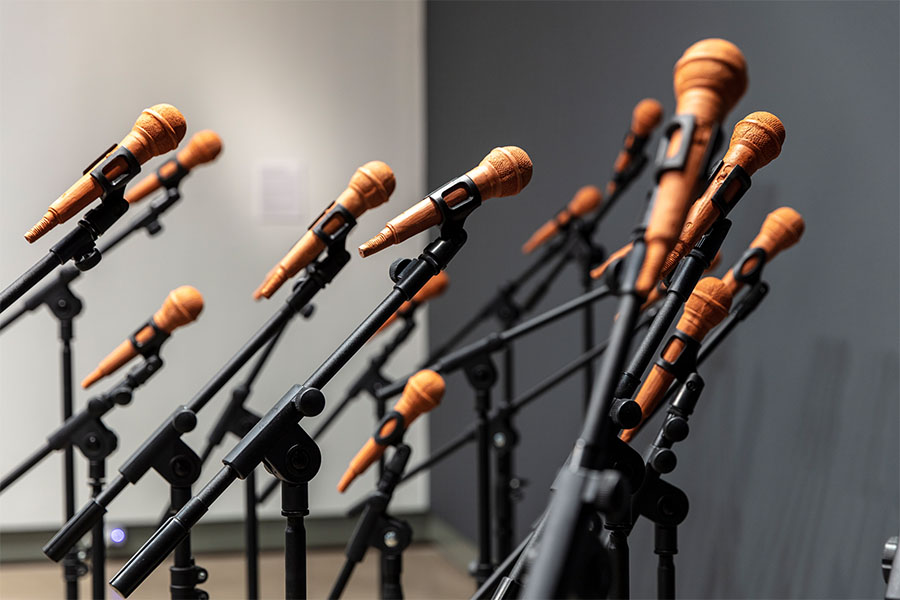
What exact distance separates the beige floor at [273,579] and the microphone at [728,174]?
262cm

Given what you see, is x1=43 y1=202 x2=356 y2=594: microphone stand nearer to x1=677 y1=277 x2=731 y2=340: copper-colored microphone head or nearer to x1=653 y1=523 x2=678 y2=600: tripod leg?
x1=677 y1=277 x2=731 y2=340: copper-colored microphone head

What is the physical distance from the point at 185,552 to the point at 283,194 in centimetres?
251

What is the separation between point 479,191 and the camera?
1.25 meters

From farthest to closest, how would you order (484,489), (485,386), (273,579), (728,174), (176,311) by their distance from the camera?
(273,579) < (484,489) < (485,386) < (176,311) < (728,174)

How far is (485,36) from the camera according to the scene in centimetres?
369

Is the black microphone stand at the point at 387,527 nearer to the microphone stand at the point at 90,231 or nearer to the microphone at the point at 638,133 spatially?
the microphone stand at the point at 90,231

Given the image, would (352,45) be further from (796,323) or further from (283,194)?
(796,323)

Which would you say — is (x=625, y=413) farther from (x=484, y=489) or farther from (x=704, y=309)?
(x=484, y=489)

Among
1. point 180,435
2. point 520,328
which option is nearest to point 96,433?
point 180,435

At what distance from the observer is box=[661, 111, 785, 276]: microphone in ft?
3.97

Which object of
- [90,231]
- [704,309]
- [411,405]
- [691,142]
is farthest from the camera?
[411,405]

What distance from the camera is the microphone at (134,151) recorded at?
1.50 metres

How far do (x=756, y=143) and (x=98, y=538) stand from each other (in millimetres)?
1579

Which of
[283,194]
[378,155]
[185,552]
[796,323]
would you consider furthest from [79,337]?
[796,323]
